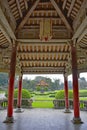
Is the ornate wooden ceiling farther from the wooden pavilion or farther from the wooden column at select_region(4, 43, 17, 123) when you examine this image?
the wooden column at select_region(4, 43, 17, 123)

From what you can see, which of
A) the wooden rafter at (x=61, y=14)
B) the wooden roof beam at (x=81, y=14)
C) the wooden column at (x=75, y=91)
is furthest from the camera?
the wooden column at (x=75, y=91)

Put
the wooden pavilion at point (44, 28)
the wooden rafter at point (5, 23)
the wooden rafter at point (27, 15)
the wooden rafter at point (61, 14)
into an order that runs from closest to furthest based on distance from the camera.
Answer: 1. the wooden rafter at point (5, 23)
2. the wooden pavilion at point (44, 28)
3. the wooden rafter at point (61, 14)
4. the wooden rafter at point (27, 15)

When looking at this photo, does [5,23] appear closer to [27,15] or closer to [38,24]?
[27,15]

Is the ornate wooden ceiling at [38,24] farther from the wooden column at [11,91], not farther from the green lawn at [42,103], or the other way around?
the green lawn at [42,103]

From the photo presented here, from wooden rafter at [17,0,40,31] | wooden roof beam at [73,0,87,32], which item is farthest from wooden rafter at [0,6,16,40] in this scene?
wooden roof beam at [73,0,87,32]

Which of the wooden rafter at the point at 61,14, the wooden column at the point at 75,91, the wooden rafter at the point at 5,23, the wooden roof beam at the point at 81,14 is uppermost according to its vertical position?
the wooden rafter at the point at 61,14

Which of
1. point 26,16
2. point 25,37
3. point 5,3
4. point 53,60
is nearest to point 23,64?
point 53,60

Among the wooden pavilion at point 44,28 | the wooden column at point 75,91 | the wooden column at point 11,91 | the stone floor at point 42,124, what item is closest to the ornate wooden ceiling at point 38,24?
the wooden pavilion at point 44,28

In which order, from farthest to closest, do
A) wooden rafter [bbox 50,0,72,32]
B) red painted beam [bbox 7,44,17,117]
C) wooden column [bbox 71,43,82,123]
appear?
red painted beam [bbox 7,44,17,117] → wooden column [bbox 71,43,82,123] → wooden rafter [bbox 50,0,72,32]

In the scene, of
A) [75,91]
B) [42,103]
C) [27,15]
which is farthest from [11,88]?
[42,103]

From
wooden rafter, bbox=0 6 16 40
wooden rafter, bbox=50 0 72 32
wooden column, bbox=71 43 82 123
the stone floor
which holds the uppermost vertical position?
wooden rafter, bbox=50 0 72 32

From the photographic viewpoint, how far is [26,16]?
9.19m

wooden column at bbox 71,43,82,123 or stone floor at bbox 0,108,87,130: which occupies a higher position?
wooden column at bbox 71,43,82,123

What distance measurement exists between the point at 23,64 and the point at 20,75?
3.77 ft
